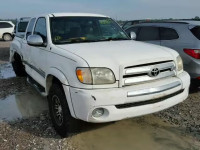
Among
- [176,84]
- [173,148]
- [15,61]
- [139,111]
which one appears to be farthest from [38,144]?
[15,61]

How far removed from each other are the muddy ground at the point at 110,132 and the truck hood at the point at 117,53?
1157 mm

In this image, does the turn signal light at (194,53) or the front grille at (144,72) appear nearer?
the front grille at (144,72)

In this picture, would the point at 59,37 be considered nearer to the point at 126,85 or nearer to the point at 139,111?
the point at 126,85

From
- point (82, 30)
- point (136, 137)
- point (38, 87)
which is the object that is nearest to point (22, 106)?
point (38, 87)

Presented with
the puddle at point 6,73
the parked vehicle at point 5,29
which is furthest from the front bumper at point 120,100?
the parked vehicle at point 5,29

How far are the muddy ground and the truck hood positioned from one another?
1157mm

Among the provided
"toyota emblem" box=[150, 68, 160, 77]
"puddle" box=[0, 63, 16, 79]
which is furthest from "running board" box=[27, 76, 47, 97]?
"puddle" box=[0, 63, 16, 79]

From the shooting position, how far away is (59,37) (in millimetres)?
4320

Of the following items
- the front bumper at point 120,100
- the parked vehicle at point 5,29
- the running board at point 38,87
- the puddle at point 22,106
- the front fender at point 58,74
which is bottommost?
the parked vehicle at point 5,29

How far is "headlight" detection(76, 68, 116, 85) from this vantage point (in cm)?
323

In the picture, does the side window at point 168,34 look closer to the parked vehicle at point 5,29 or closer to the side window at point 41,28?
the side window at point 41,28

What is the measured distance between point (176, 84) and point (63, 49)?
1.73 metres

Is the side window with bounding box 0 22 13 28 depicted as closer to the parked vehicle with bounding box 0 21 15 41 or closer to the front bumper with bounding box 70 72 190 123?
the parked vehicle with bounding box 0 21 15 41

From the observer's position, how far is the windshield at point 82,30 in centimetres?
436
